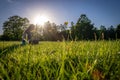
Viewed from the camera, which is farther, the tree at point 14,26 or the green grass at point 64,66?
the tree at point 14,26

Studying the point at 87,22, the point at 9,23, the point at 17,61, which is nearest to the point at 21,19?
the point at 9,23

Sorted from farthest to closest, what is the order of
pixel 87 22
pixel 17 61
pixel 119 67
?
1. pixel 87 22
2. pixel 17 61
3. pixel 119 67

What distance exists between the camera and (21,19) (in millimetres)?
81188

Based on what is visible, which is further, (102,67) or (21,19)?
(21,19)

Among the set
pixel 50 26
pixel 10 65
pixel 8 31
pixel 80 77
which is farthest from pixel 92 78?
pixel 50 26

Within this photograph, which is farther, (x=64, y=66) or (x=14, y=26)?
(x=14, y=26)

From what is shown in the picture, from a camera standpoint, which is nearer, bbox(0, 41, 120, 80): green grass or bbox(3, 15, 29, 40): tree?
bbox(0, 41, 120, 80): green grass

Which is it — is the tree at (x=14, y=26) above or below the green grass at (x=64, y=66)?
above

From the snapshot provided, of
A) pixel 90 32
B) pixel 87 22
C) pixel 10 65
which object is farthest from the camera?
pixel 87 22

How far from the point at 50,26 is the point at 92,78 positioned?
8995 centimetres

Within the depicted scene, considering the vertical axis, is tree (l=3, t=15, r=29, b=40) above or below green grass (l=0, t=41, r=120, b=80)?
above

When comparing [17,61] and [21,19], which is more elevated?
[21,19]

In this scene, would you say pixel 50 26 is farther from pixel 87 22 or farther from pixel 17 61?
pixel 17 61

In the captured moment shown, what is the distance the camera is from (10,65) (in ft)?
7.23
